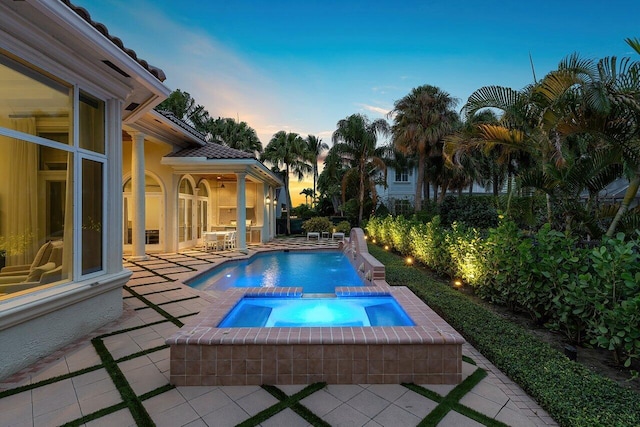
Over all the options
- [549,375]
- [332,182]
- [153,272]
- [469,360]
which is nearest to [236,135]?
[332,182]

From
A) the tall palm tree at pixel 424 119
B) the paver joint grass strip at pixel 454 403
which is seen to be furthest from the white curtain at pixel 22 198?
the tall palm tree at pixel 424 119

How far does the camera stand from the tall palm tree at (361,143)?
18828 millimetres

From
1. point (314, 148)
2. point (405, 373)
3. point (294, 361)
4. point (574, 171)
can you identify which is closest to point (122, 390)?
point (294, 361)

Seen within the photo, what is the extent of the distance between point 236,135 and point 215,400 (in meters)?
24.7

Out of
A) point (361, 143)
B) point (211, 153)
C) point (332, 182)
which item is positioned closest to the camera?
point (211, 153)

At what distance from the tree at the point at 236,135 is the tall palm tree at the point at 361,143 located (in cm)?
884

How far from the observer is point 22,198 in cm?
A: 420

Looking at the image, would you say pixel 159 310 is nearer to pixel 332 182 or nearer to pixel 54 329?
pixel 54 329

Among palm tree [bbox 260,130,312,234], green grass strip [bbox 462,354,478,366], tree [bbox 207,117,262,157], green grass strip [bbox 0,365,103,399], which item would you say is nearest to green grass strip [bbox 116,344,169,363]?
green grass strip [bbox 0,365,103,399]

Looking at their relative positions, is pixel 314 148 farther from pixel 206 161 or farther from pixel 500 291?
pixel 500 291

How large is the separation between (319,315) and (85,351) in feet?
10.2

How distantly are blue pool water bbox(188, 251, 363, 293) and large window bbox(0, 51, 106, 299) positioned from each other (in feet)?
11.2

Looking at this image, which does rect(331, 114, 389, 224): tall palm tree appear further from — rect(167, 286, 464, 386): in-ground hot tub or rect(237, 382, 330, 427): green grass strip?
rect(237, 382, 330, 427): green grass strip

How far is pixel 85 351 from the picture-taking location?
3.45 m
